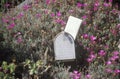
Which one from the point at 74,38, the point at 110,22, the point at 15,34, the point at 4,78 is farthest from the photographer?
the point at 110,22

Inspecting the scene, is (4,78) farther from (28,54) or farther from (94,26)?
(94,26)

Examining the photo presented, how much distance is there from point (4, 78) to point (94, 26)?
74.0 inches

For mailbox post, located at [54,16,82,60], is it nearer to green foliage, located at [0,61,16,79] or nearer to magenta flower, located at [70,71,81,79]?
magenta flower, located at [70,71,81,79]

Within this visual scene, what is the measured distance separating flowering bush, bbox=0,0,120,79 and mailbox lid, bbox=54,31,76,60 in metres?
0.13

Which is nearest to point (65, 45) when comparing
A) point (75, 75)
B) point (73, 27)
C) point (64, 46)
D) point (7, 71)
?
point (64, 46)

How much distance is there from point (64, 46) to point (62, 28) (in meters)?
0.54

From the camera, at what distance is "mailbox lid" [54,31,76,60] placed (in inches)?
196

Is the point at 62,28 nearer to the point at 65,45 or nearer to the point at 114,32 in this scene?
the point at 65,45

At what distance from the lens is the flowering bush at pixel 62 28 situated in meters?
4.89

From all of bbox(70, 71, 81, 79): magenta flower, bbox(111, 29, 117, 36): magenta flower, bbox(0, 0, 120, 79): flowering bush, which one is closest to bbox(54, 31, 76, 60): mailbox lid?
bbox(0, 0, 120, 79): flowering bush

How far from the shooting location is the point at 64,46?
498 centimetres

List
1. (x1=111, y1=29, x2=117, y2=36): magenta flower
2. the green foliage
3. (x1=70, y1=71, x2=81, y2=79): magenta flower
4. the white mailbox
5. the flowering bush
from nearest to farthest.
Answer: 1. the green foliage
2. (x1=70, y1=71, x2=81, y2=79): magenta flower
3. the flowering bush
4. the white mailbox
5. (x1=111, y1=29, x2=117, y2=36): magenta flower

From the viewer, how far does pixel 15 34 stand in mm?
5484

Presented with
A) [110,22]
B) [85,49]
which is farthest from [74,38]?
[110,22]
